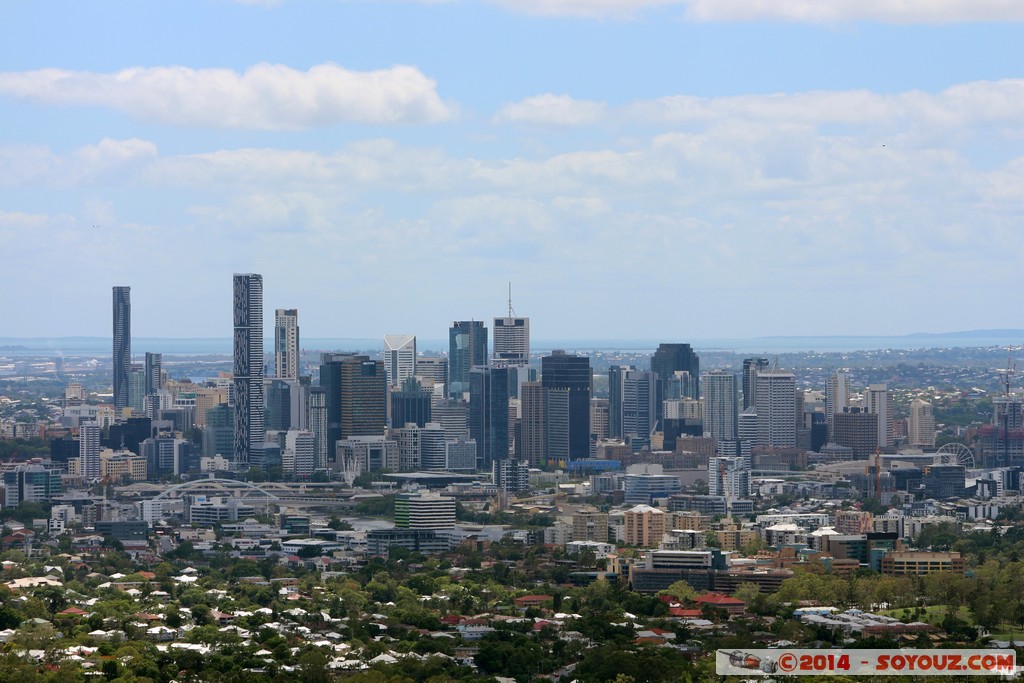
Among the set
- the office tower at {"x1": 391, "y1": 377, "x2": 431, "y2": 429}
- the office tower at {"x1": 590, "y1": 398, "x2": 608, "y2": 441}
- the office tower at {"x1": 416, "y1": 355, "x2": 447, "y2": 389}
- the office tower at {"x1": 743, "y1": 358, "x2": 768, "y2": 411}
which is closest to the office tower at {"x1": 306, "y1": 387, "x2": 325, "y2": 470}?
the office tower at {"x1": 391, "y1": 377, "x2": 431, "y2": 429}

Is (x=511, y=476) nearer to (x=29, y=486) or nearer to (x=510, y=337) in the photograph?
(x=29, y=486)

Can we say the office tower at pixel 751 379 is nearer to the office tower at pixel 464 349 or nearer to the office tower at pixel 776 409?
the office tower at pixel 776 409

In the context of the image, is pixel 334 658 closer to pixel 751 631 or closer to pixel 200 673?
pixel 200 673

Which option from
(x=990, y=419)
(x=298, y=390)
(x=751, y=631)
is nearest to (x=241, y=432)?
(x=298, y=390)

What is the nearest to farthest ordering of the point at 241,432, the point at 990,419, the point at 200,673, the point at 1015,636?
the point at 200,673 → the point at 1015,636 → the point at 241,432 → the point at 990,419

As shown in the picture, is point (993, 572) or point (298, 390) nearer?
point (993, 572)

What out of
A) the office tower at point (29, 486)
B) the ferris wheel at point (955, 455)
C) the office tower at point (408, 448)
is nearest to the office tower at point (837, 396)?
the ferris wheel at point (955, 455)
